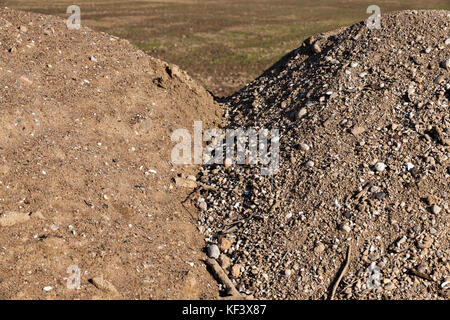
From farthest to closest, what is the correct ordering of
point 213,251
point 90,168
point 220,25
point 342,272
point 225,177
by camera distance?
point 220,25 → point 225,177 → point 90,168 → point 213,251 → point 342,272

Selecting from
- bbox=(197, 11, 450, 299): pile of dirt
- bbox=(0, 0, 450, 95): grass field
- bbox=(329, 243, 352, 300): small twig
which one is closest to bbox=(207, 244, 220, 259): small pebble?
bbox=(197, 11, 450, 299): pile of dirt

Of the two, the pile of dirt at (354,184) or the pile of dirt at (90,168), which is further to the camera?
the pile of dirt at (354,184)

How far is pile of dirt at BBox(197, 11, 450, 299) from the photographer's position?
4.75m

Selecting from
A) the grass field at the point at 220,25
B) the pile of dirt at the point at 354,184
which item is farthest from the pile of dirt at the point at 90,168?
the grass field at the point at 220,25

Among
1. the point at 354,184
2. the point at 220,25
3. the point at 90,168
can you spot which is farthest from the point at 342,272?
the point at 220,25

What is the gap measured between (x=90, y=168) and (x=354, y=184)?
3600 millimetres

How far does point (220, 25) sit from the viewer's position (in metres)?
25.9

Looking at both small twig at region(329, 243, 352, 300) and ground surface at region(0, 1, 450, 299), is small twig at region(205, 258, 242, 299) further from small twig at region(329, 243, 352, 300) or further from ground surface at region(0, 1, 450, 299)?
small twig at region(329, 243, 352, 300)

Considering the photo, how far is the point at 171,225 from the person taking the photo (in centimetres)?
545

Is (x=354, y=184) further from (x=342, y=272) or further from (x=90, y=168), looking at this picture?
(x=90, y=168)

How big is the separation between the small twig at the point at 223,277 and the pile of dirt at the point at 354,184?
125 mm

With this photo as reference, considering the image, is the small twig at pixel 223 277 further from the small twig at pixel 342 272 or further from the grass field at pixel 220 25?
the grass field at pixel 220 25

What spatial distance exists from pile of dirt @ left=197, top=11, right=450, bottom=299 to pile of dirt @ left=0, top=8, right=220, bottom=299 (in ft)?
2.46

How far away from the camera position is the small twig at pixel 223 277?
4.66 m
